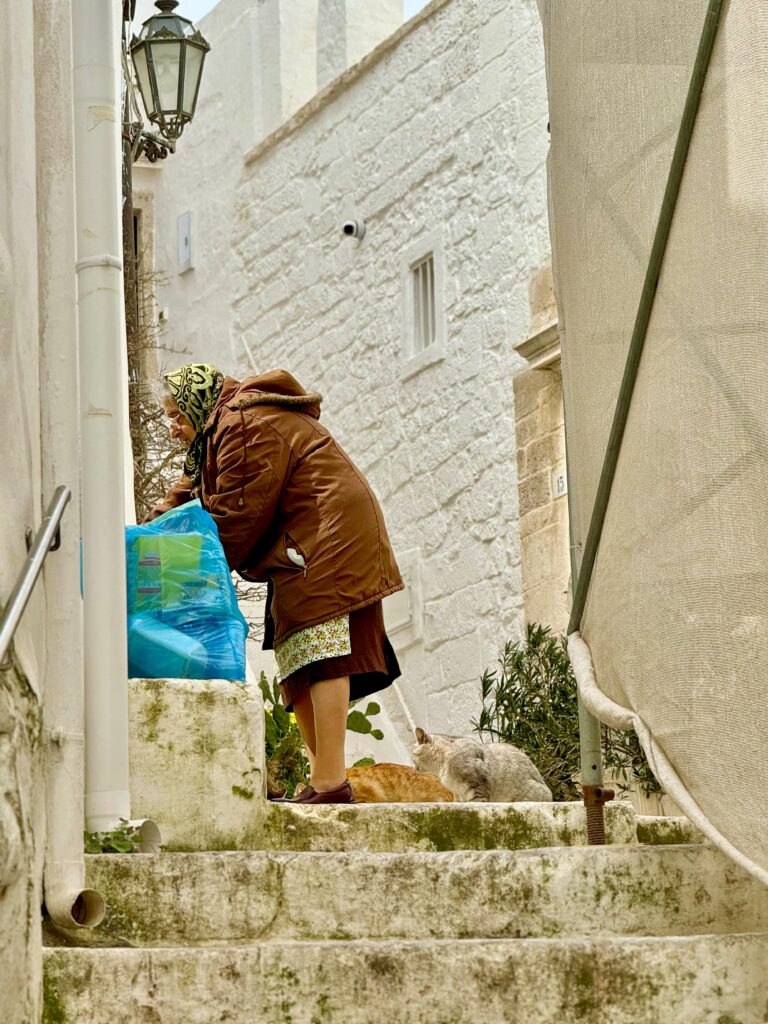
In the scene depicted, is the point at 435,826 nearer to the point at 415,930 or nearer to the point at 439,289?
the point at 415,930

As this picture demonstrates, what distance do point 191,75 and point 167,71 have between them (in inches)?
4.6

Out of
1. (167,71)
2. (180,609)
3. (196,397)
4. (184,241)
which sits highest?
(184,241)

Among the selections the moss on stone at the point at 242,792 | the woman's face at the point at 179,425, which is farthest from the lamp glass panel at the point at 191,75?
the moss on stone at the point at 242,792

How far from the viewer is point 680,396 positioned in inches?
142

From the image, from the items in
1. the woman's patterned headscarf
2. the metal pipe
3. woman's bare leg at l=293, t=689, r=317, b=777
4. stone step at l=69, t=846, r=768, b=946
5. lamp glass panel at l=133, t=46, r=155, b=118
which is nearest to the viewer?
the metal pipe

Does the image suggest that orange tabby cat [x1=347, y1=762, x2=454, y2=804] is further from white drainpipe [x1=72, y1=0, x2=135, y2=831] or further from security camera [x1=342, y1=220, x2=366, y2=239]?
security camera [x1=342, y1=220, x2=366, y2=239]

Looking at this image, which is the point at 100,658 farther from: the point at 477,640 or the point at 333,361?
the point at 333,361

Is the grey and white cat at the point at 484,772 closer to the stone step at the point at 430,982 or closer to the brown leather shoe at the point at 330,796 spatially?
the brown leather shoe at the point at 330,796

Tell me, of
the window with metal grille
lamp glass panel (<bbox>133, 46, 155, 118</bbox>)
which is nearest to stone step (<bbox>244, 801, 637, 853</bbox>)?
lamp glass panel (<bbox>133, 46, 155, 118</bbox>)

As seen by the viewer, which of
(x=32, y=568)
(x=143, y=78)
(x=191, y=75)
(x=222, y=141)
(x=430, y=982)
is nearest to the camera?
(x=32, y=568)

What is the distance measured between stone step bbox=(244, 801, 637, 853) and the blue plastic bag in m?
0.40

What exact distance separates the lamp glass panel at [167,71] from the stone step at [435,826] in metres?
4.56

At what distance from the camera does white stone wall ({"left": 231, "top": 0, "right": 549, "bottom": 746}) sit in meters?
10.8

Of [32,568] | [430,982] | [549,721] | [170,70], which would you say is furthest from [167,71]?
[430,982]
